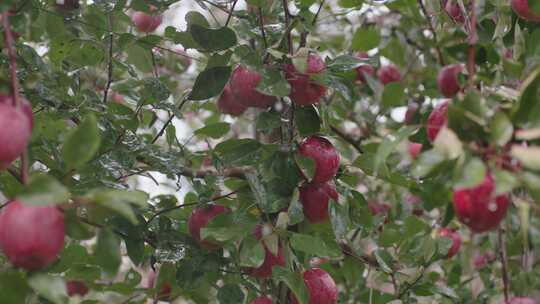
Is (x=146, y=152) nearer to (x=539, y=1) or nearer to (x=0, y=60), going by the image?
(x=0, y=60)

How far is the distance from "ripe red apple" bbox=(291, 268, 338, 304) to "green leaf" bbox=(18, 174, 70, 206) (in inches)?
26.8

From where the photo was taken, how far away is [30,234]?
0.73 meters

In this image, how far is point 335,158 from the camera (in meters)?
1.24

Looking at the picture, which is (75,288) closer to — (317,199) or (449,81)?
(317,199)

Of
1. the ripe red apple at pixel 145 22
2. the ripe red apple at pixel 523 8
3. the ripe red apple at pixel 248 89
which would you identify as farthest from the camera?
the ripe red apple at pixel 145 22

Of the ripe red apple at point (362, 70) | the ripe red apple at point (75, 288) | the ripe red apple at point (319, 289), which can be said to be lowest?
the ripe red apple at point (75, 288)

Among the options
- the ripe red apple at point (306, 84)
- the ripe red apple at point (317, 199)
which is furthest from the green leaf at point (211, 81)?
the ripe red apple at point (317, 199)

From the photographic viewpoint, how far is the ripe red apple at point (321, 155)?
121 cm

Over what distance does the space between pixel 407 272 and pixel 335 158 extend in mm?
542

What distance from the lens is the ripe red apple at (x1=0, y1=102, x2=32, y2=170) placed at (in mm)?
735

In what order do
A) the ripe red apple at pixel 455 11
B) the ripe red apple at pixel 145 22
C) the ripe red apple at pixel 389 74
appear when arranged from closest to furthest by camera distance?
the ripe red apple at pixel 455 11, the ripe red apple at pixel 145 22, the ripe red apple at pixel 389 74

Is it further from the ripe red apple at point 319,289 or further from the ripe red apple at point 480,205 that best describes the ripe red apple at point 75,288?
the ripe red apple at point 480,205

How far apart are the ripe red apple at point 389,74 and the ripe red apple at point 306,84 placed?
129 cm

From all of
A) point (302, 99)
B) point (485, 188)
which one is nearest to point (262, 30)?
point (302, 99)
